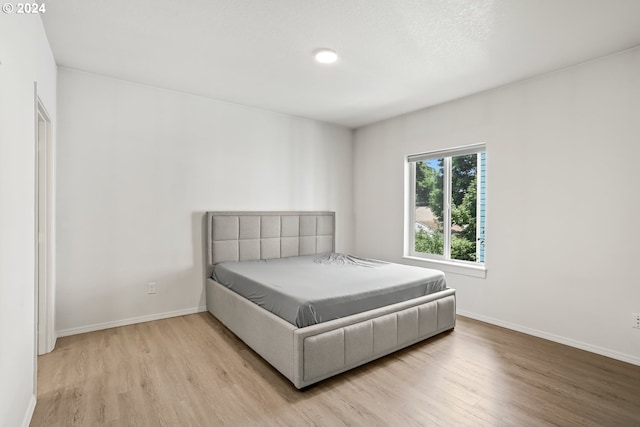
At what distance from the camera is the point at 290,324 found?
92.3 inches

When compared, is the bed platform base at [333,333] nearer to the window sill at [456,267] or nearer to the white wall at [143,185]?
the window sill at [456,267]

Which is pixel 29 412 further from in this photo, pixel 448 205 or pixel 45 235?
pixel 448 205

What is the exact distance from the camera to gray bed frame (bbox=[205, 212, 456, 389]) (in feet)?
7.43

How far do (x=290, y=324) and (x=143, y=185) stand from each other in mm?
2315

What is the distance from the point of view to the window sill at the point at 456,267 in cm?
369

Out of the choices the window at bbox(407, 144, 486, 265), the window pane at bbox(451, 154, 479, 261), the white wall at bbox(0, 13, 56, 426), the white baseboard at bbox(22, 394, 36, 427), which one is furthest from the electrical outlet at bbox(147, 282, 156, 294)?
the window pane at bbox(451, 154, 479, 261)

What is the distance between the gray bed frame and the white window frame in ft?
2.22

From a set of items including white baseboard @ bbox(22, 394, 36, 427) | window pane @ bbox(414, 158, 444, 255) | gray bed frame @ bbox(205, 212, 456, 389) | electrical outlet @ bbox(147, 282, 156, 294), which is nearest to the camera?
white baseboard @ bbox(22, 394, 36, 427)

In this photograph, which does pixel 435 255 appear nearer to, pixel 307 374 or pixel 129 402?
pixel 307 374

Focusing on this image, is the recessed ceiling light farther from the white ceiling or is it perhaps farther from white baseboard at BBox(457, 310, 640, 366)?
white baseboard at BBox(457, 310, 640, 366)

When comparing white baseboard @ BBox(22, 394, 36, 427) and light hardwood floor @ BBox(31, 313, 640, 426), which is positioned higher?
white baseboard @ BBox(22, 394, 36, 427)

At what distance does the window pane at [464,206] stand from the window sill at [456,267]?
157 mm

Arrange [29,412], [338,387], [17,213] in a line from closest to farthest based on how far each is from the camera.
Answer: [17,213] → [29,412] → [338,387]

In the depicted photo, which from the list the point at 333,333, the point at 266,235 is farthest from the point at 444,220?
the point at 333,333
